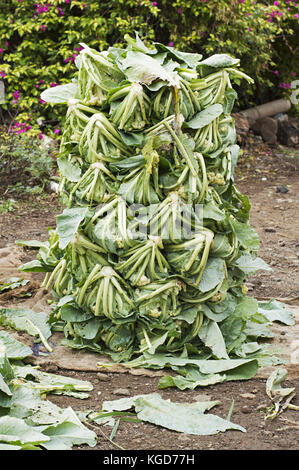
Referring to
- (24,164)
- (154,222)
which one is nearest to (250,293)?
(154,222)

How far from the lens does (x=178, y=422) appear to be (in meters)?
2.85

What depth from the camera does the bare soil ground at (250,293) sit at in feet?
8.99

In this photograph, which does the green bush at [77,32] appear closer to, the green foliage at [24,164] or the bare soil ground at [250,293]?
the green foliage at [24,164]

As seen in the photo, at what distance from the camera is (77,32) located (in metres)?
8.31

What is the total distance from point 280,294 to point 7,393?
2.51 meters

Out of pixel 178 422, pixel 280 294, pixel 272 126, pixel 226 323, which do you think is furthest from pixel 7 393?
pixel 272 126

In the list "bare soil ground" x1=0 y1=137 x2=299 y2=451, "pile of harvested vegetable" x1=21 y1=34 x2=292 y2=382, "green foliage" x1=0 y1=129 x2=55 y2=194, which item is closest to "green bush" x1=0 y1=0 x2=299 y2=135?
"green foliage" x1=0 y1=129 x2=55 y2=194

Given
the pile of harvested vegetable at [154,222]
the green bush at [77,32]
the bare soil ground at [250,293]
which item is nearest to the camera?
the bare soil ground at [250,293]

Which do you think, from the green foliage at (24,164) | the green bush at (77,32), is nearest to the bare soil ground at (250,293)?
the green foliage at (24,164)

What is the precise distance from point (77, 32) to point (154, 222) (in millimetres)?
5549

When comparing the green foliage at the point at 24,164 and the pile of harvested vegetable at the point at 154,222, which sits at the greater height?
the pile of harvested vegetable at the point at 154,222

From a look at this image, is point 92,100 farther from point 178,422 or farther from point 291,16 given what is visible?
point 291,16

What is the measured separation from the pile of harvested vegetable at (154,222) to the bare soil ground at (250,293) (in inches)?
5.9

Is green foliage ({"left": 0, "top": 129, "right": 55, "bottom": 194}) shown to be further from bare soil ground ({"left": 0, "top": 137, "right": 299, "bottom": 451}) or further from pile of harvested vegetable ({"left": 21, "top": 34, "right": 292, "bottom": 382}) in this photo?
pile of harvested vegetable ({"left": 21, "top": 34, "right": 292, "bottom": 382})
